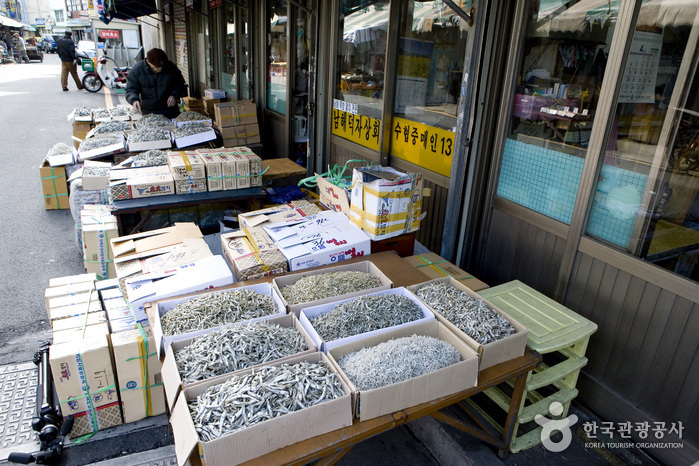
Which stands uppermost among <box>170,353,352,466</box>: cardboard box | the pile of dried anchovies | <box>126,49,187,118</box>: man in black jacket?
<box>126,49,187,118</box>: man in black jacket

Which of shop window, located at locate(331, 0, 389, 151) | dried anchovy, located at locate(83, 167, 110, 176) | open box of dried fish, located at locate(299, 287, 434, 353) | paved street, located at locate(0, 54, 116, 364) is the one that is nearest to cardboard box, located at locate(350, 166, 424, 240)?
open box of dried fish, located at locate(299, 287, 434, 353)

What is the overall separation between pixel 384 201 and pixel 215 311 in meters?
1.48

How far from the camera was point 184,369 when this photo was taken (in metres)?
1.94

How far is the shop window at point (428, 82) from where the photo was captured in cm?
392

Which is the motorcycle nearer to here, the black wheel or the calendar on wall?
the black wheel

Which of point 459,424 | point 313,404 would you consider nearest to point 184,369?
point 313,404

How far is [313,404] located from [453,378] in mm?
659

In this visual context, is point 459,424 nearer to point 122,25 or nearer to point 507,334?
point 507,334

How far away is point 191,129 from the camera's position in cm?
640

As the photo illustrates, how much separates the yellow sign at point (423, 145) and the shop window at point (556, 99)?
2.20 ft

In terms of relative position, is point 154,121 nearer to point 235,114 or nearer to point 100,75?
point 235,114

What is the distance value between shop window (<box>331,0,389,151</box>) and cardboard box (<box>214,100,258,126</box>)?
1890mm

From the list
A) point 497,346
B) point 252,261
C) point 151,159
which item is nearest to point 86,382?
point 252,261

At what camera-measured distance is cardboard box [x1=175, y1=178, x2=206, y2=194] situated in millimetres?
4570
